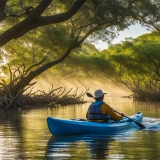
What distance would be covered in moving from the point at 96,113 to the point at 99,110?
147 millimetres

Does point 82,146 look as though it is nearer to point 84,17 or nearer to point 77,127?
point 77,127

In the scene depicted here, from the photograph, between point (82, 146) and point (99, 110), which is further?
point (99, 110)

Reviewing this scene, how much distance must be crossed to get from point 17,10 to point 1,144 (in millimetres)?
14055

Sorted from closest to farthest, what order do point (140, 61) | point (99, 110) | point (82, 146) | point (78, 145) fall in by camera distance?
point (82, 146), point (78, 145), point (99, 110), point (140, 61)

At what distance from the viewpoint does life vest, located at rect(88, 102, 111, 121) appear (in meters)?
12.9

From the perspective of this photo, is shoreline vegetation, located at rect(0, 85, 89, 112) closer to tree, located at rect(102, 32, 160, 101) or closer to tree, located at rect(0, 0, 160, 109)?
tree, located at rect(0, 0, 160, 109)

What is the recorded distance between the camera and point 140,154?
919cm

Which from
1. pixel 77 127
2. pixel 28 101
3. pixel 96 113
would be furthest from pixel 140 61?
pixel 77 127

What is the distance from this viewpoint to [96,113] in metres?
13.0

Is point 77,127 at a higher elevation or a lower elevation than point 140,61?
lower

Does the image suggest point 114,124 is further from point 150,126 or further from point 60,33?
point 60,33

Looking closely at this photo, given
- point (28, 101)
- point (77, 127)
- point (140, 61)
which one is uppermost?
point (140, 61)

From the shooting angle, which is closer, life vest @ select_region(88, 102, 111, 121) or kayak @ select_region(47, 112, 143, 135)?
kayak @ select_region(47, 112, 143, 135)

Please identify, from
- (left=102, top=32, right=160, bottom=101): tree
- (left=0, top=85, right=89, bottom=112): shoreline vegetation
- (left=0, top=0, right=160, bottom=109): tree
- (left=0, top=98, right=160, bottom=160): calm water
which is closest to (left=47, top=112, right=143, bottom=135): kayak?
(left=0, top=98, right=160, bottom=160): calm water
